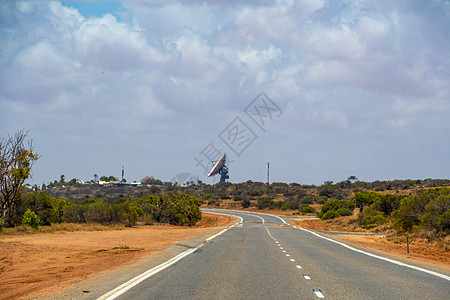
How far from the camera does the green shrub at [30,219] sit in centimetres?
3616

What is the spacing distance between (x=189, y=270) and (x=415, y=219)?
24.2 metres

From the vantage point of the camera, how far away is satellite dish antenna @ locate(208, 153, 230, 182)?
115 metres

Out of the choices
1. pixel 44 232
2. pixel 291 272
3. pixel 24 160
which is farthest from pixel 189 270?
pixel 24 160

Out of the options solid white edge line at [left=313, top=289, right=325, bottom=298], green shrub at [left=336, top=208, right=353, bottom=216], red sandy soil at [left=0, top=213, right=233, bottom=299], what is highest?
green shrub at [left=336, top=208, right=353, bottom=216]

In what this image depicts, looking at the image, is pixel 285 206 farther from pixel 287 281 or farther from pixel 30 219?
pixel 287 281

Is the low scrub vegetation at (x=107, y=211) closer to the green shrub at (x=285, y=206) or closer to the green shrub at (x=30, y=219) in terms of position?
the green shrub at (x=30, y=219)

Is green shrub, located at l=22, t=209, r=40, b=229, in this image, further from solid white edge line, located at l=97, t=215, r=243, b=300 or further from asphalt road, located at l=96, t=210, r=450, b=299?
asphalt road, located at l=96, t=210, r=450, b=299

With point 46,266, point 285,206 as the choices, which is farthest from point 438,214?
A: point 285,206

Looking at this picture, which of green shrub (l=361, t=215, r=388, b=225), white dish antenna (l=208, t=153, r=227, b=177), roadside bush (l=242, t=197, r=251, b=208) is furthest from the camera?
white dish antenna (l=208, t=153, r=227, b=177)

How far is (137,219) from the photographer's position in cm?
5022

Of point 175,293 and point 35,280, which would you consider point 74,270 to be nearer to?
point 35,280

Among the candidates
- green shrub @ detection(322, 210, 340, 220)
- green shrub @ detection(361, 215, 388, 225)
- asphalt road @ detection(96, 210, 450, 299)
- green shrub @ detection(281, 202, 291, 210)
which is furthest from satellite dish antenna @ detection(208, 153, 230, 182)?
asphalt road @ detection(96, 210, 450, 299)

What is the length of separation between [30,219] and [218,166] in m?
80.6

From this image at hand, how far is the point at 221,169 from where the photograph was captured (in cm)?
12119
